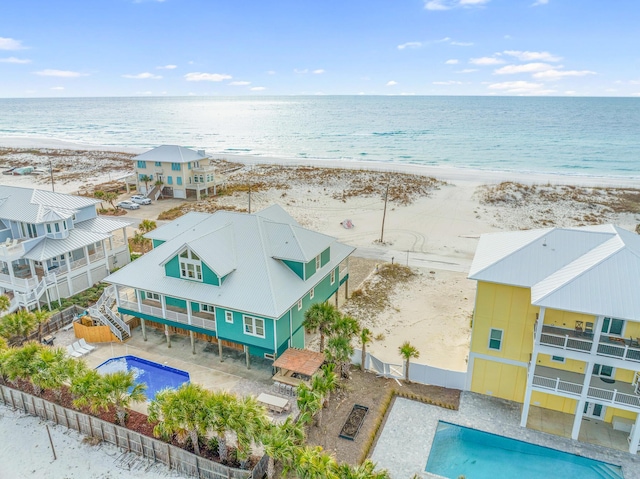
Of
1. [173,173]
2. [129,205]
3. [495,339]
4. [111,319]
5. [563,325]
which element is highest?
[173,173]

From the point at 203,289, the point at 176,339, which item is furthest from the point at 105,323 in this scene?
the point at 203,289

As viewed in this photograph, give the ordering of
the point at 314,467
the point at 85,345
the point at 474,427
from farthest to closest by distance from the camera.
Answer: the point at 85,345
the point at 474,427
the point at 314,467

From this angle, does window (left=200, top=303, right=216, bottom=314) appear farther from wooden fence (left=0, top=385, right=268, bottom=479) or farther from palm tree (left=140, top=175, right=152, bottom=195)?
palm tree (left=140, top=175, right=152, bottom=195)

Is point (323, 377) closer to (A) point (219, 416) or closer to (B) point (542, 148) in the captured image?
(A) point (219, 416)

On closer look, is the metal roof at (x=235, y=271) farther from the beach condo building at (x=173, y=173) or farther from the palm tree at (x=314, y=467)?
the beach condo building at (x=173, y=173)

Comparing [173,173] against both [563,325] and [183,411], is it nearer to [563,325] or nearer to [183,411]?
[183,411]

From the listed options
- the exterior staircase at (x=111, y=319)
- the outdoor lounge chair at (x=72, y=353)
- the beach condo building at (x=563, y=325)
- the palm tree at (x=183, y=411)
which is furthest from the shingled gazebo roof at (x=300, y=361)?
the outdoor lounge chair at (x=72, y=353)

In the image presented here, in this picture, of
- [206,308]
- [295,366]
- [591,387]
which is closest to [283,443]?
[295,366]

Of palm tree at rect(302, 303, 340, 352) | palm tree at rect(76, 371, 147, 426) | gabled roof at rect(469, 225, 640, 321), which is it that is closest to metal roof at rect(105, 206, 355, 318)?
palm tree at rect(302, 303, 340, 352)
